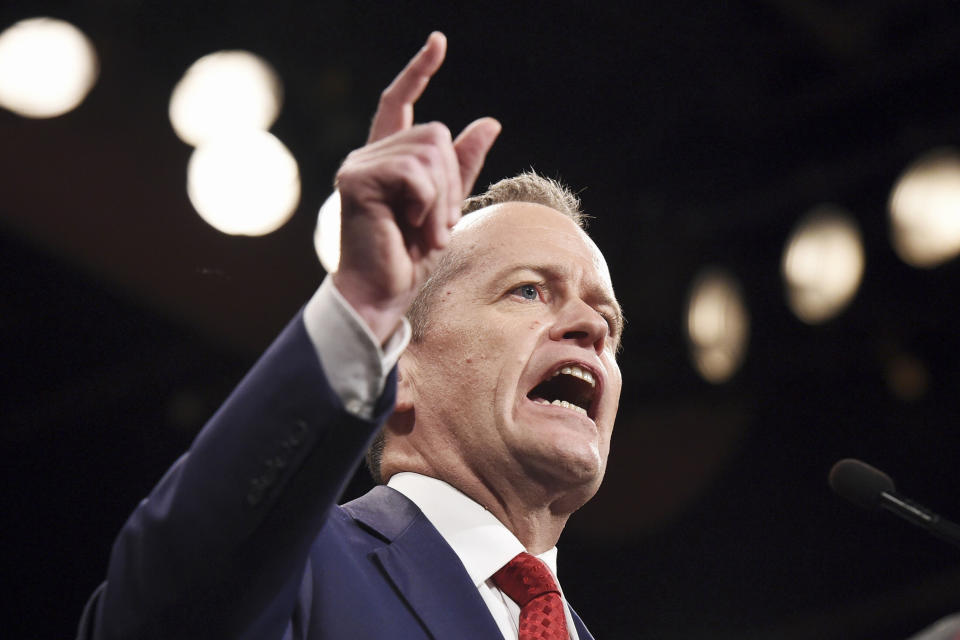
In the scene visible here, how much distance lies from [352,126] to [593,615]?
88.0 inches

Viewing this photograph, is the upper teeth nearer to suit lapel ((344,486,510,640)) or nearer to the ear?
the ear

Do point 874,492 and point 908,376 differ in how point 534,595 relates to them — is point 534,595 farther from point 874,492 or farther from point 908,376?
point 908,376

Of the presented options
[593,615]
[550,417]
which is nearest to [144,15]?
[550,417]

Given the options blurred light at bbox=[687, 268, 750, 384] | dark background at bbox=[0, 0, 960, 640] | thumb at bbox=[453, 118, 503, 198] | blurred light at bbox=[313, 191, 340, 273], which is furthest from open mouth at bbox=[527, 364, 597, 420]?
blurred light at bbox=[687, 268, 750, 384]

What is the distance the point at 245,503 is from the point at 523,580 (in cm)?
68

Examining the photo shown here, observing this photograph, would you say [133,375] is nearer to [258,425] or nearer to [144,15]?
[144,15]

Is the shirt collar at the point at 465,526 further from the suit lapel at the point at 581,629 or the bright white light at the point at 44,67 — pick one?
the bright white light at the point at 44,67

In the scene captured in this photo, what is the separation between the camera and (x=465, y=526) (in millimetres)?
1626

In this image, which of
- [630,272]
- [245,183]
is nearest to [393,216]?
[245,183]

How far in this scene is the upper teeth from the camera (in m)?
1.84

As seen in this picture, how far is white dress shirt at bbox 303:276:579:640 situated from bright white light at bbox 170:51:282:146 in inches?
67.2

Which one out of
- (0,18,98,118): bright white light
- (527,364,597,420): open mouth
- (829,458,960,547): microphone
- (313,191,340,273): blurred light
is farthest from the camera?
(313,191,340,273): blurred light

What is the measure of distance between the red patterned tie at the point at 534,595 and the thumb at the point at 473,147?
669mm

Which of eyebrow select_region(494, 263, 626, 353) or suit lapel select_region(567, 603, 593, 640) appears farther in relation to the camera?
eyebrow select_region(494, 263, 626, 353)
